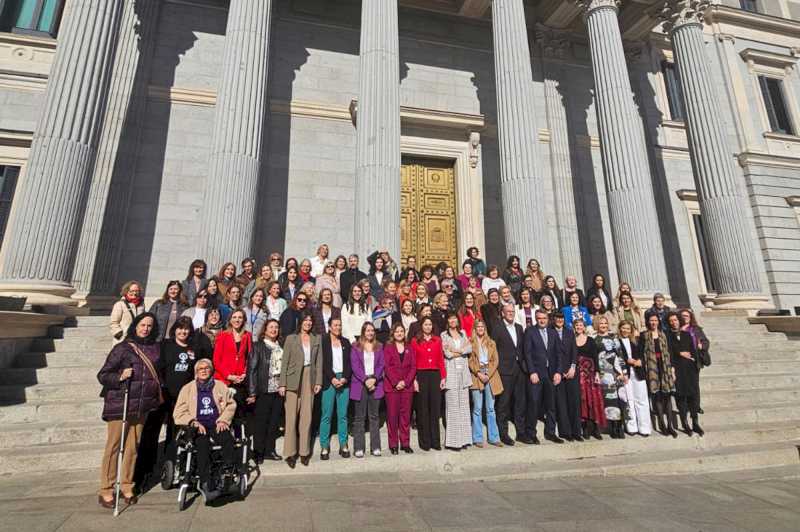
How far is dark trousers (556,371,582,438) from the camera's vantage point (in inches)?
237

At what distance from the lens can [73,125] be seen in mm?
8047

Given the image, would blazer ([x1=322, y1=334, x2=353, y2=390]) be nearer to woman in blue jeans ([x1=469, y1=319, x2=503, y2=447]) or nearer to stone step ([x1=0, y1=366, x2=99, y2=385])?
woman in blue jeans ([x1=469, y1=319, x2=503, y2=447])

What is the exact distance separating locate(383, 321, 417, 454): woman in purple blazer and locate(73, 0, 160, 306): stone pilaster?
345 inches

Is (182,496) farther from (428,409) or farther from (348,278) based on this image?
(348,278)

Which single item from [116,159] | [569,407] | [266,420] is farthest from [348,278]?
[116,159]

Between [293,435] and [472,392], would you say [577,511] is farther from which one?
[293,435]

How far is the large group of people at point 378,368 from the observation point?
4.51 m

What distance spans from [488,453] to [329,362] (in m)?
2.48

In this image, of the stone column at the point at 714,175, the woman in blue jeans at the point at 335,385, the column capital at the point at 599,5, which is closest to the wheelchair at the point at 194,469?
the woman in blue jeans at the point at 335,385

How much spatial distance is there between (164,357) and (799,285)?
21.2 meters

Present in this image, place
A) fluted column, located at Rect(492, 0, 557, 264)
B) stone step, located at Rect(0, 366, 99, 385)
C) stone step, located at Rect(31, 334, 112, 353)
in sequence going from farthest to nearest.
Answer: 1. fluted column, located at Rect(492, 0, 557, 264)
2. stone step, located at Rect(31, 334, 112, 353)
3. stone step, located at Rect(0, 366, 99, 385)

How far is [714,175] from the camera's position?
41.1 feet

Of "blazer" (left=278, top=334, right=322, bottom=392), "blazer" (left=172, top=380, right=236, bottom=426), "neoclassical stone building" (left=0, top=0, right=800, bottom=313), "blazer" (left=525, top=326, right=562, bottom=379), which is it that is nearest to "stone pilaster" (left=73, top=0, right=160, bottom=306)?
"neoclassical stone building" (left=0, top=0, right=800, bottom=313)

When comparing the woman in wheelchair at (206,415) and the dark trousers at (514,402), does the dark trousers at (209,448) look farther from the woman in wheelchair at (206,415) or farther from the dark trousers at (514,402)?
the dark trousers at (514,402)
